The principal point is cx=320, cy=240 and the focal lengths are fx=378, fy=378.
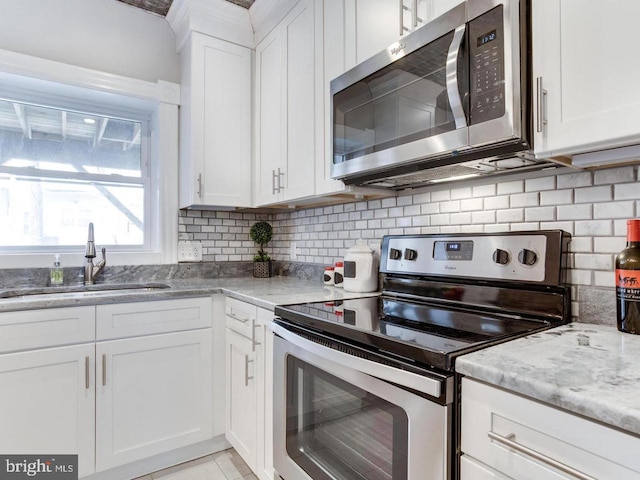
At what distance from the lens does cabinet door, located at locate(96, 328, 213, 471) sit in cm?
175

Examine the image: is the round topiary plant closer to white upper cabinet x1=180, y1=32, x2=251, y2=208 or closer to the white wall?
white upper cabinet x1=180, y1=32, x2=251, y2=208

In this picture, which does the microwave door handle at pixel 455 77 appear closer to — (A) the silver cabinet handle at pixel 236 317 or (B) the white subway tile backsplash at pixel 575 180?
(B) the white subway tile backsplash at pixel 575 180

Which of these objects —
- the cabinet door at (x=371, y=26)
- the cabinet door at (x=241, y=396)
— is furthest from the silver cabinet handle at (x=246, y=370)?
the cabinet door at (x=371, y=26)

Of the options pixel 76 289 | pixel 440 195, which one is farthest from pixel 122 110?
pixel 440 195

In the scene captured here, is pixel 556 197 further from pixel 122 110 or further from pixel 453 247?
pixel 122 110

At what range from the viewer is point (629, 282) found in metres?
0.97

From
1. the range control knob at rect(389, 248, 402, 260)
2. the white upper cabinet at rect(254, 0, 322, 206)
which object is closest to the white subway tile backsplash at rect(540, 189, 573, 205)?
the range control knob at rect(389, 248, 402, 260)

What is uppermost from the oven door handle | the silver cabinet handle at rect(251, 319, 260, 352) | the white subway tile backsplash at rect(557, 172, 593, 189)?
the white subway tile backsplash at rect(557, 172, 593, 189)

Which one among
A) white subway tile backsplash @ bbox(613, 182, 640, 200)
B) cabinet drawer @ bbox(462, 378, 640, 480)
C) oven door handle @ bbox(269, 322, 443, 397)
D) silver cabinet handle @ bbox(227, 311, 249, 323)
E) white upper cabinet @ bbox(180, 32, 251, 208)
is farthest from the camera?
white upper cabinet @ bbox(180, 32, 251, 208)

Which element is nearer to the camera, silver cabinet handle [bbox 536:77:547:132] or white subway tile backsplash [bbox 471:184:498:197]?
silver cabinet handle [bbox 536:77:547:132]

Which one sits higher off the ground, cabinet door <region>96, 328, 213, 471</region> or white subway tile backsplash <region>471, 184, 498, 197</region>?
white subway tile backsplash <region>471, 184, 498, 197</region>

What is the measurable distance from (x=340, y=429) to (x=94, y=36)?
2600 mm

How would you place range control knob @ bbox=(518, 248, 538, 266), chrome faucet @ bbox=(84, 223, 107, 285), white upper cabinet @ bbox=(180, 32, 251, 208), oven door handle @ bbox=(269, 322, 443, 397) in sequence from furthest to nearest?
1. white upper cabinet @ bbox=(180, 32, 251, 208)
2. chrome faucet @ bbox=(84, 223, 107, 285)
3. range control knob @ bbox=(518, 248, 538, 266)
4. oven door handle @ bbox=(269, 322, 443, 397)

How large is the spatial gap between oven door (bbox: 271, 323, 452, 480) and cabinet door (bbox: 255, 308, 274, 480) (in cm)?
10
